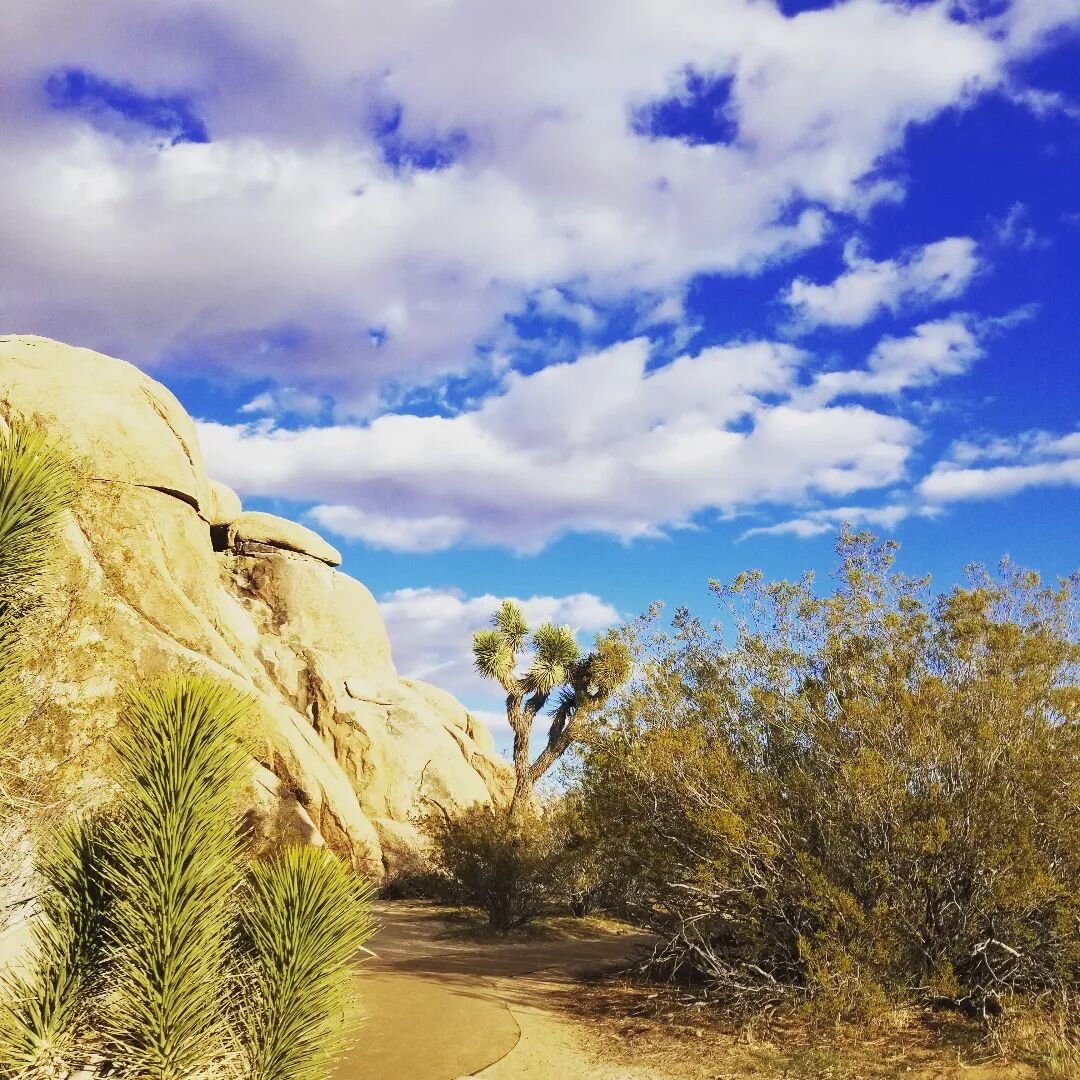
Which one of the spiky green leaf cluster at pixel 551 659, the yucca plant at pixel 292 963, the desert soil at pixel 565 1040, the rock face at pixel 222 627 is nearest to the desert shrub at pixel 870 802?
the desert soil at pixel 565 1040

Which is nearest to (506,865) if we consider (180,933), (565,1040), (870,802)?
(565,1040)

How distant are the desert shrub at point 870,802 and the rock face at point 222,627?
9.78 m

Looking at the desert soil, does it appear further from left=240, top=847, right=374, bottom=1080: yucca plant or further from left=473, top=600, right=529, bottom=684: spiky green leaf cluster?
left=473, top=600, right=529, bottom=684: spiky green leaf cluster

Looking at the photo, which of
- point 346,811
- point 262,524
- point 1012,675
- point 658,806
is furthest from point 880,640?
point 262,524

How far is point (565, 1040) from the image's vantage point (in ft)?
36.9

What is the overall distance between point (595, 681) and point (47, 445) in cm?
876

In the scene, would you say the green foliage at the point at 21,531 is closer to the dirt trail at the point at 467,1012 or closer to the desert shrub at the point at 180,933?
the desert shrub at the point at 180,933

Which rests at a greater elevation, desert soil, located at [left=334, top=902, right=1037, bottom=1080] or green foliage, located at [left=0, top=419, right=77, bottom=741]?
green foliage, located at [left=0, top=419, right=77, bottom=741]

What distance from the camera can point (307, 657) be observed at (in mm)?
29359

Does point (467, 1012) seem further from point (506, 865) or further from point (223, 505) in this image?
point (223, 505)

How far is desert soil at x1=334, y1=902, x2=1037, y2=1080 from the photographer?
9.70m

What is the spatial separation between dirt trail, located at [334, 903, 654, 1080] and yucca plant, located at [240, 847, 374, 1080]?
0.91m

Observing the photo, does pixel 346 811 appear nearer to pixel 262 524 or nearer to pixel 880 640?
pixel 262 524

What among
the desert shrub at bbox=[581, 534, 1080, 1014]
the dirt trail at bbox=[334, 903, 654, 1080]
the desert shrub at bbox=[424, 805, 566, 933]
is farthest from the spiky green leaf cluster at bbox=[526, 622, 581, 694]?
the desert shrub at bbox=[581, 534, 1080, 1014]
